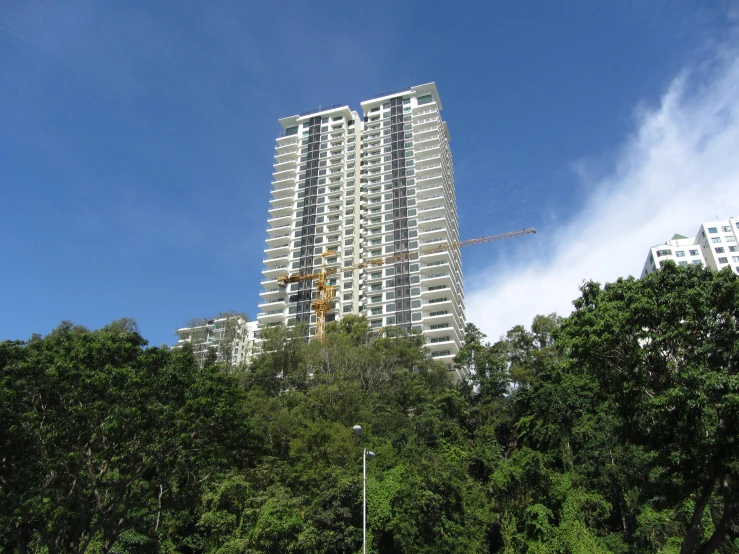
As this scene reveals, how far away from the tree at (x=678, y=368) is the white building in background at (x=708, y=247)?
83.0 metres

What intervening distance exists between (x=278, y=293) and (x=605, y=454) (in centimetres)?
6487

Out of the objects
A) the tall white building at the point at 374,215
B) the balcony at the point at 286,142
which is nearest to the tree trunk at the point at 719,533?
the tall white building at the point at 374,215

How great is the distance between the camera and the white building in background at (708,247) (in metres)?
95.7

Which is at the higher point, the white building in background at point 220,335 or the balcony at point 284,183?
the balcony at point 284,183

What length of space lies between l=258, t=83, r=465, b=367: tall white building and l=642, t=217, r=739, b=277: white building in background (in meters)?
42.3

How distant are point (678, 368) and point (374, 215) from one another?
7344 cm

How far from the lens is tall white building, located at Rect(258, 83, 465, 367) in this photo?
81938 millimetres

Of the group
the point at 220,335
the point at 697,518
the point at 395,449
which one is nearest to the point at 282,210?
the point at 220,335

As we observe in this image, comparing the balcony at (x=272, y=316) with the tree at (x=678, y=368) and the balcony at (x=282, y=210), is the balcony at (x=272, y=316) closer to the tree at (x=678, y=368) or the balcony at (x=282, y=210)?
the balcony at (x=282, y=210)

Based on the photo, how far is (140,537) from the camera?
2775 centimetres

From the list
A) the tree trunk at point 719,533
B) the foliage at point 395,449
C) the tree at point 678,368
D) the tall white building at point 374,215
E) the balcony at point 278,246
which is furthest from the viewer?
the balcony at point 278,246

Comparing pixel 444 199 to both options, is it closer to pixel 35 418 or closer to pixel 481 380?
pixel 481 380

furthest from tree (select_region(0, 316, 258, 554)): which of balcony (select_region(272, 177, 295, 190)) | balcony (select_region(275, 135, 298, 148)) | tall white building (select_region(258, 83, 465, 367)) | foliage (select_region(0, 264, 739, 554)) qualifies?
balcony (select_region(275, 135, 298, 148))

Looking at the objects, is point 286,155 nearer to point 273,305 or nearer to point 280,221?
point 280,221
